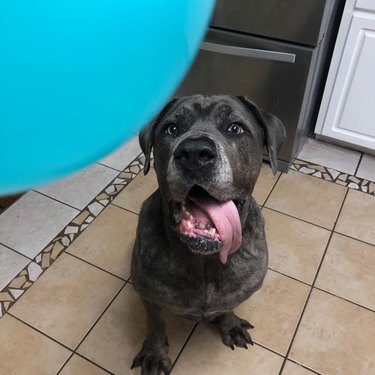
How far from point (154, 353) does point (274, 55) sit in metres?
1.39

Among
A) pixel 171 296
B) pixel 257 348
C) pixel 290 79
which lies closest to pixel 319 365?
pixel 257 348

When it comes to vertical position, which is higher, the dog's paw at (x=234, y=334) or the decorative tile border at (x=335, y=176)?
the decorative tile border at (x=335, y=176)

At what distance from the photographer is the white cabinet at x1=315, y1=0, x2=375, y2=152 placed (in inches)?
72.8

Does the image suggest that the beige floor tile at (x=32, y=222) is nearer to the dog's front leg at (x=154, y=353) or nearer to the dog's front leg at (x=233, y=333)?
the dog's front leg at (x=154, y=353)

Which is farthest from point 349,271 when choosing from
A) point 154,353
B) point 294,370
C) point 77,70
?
point 77,70

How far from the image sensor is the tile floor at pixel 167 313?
147 centimetres

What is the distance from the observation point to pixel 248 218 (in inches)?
47.6

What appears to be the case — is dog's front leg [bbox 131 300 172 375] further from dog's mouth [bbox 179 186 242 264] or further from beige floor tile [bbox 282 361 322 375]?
dog's mouth [bbox 179 186 242 264]

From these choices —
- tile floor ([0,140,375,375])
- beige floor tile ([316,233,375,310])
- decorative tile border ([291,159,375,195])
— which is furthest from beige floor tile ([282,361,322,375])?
Result: decorative tile border ([291,159,375,195])

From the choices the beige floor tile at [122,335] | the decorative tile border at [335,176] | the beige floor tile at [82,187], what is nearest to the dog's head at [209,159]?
the beige floor tile at [122,335]

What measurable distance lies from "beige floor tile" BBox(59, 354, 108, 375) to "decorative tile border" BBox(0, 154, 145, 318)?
0.38 m

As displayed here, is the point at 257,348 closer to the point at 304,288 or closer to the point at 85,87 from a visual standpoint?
the point at 304,288

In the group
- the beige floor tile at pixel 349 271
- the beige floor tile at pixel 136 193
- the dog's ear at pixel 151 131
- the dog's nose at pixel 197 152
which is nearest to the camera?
the dog's nose at pixel 197 152

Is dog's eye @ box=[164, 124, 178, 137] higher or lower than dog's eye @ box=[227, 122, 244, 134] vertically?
lower
